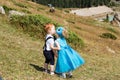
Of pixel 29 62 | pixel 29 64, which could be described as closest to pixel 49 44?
pixel 29 64

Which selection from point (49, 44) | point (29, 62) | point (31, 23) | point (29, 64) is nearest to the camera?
point (49, 44)

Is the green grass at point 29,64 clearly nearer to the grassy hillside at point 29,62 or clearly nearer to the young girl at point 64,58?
the grassy hillside at point 29,62

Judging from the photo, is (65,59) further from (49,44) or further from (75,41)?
(75,41)

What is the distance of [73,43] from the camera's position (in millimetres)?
28406

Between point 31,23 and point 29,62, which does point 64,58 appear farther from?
point 31,23

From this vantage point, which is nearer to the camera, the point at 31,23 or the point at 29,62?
the point at 29,62

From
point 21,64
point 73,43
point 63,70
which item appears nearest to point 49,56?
point 63,70

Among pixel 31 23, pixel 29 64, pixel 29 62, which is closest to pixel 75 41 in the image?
pixel 31 23

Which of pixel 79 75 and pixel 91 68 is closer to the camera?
pixel 79 75

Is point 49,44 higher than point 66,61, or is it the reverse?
point 49,44

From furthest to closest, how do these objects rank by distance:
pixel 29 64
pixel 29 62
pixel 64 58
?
pixel 29 62
pixel 29 64
pixel 64 58

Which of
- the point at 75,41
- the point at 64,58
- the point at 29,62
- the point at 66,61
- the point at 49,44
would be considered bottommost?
the point at 75,41

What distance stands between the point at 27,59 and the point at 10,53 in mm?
877

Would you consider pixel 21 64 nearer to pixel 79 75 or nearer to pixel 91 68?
pixel 79 75
